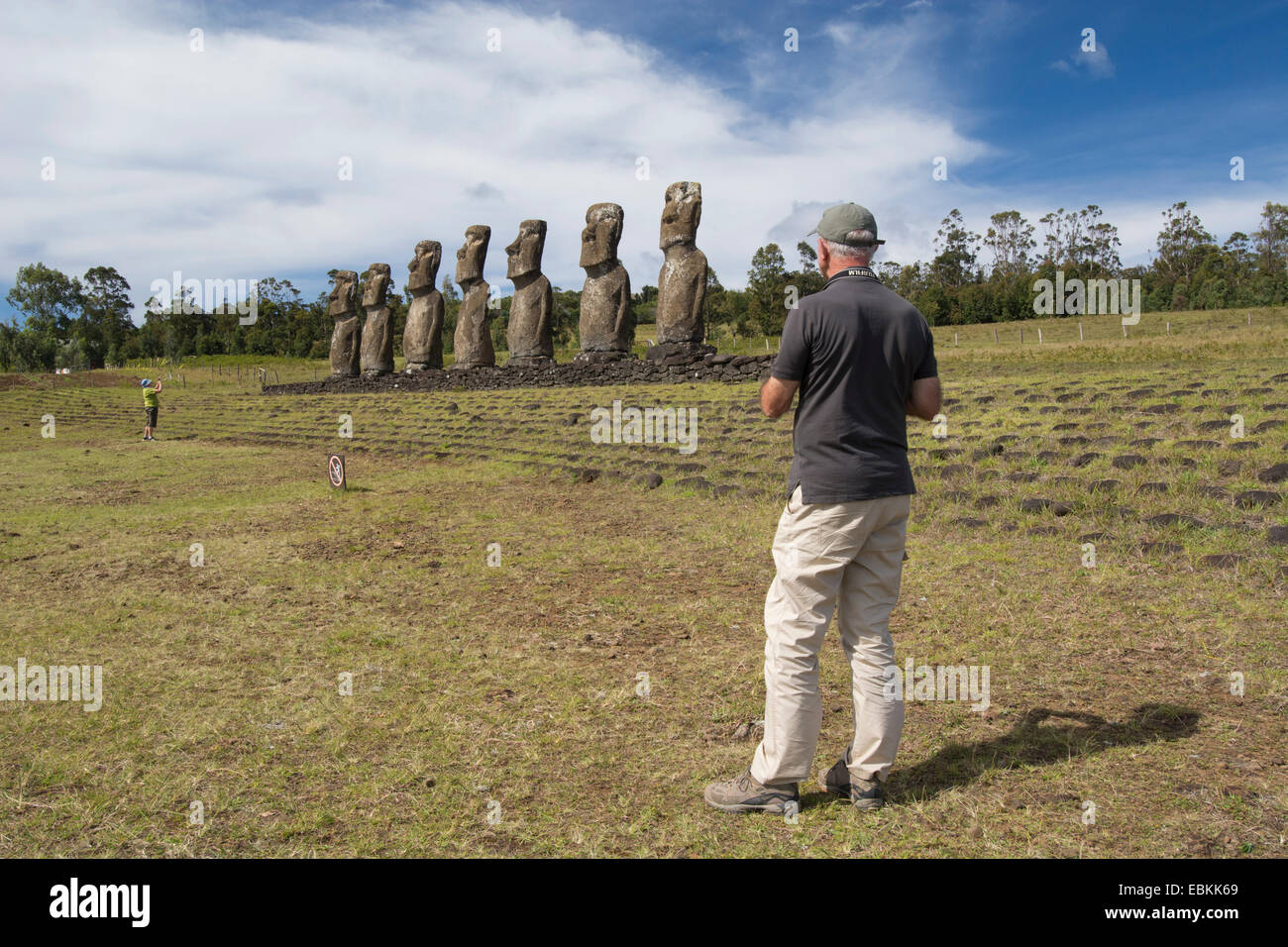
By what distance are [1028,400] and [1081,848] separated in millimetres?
8067

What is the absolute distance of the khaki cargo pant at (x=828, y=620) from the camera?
2961 millimetres

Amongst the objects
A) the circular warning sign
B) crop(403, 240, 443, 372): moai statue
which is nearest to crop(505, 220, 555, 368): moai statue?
crop(403, 240, 443, 372): moai statue

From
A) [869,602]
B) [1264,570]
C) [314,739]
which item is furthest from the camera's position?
[1264,570]

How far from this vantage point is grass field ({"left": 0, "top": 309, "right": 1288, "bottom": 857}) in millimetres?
3096

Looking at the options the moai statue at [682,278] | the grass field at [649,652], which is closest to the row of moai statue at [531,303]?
the moai statue at [682,278]

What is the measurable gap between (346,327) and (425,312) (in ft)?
18.9

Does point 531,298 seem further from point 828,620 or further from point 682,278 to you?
point 828,620

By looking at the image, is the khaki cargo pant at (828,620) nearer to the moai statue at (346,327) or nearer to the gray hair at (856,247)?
the gray hair at (856,247)

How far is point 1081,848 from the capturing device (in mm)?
2789

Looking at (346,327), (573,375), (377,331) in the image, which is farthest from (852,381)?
(346,327)

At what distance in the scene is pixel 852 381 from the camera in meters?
2.97

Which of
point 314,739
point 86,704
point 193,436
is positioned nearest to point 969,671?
point 314,739

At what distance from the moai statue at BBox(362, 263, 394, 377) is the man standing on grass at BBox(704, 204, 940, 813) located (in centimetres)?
2847

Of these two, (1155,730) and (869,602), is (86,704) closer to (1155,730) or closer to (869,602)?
(869,602)
